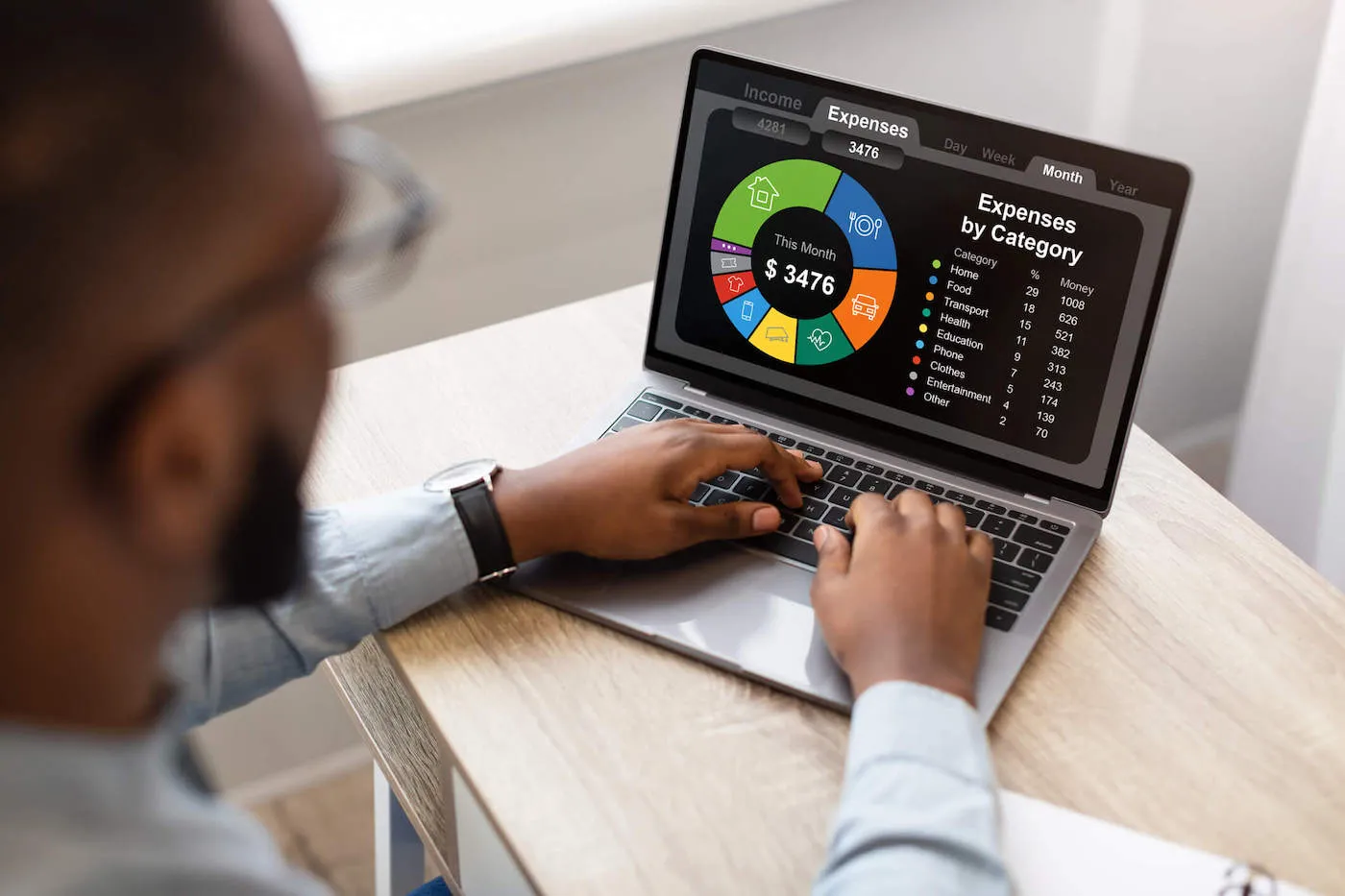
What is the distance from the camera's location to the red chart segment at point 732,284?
102 centimetres

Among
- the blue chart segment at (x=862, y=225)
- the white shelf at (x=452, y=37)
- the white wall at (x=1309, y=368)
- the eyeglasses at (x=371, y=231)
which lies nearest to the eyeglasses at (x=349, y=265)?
the eyeglasses at (x=371, y=231)

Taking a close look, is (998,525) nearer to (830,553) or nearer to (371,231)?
(830,553)

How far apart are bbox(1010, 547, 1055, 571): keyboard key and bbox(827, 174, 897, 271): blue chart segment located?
219 mm

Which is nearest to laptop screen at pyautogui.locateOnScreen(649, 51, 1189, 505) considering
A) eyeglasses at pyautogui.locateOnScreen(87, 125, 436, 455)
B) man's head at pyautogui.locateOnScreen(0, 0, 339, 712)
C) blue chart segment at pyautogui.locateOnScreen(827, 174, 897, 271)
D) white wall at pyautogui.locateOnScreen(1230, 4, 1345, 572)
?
blue chart segment at pyautogui.locateOnScreen(827, 174, 897, 271)

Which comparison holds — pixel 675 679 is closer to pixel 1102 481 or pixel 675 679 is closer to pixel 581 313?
pixel 1102 481

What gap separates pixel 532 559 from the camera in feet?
3.05

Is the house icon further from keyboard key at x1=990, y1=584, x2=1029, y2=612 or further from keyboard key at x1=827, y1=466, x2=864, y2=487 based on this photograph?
keyboard key at x1=990, y1=584, x2=1029, y2=612

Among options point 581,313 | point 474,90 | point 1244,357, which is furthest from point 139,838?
point 1244,357

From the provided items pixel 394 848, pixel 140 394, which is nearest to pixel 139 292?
pixel 140 394

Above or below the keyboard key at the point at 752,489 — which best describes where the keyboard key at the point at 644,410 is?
above

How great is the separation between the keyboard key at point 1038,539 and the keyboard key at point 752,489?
171 millimetres

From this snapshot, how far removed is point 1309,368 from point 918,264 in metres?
0.89

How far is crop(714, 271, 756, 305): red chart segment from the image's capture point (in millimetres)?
1024

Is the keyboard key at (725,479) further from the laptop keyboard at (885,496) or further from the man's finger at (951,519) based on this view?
the man's finger at (951,519)
